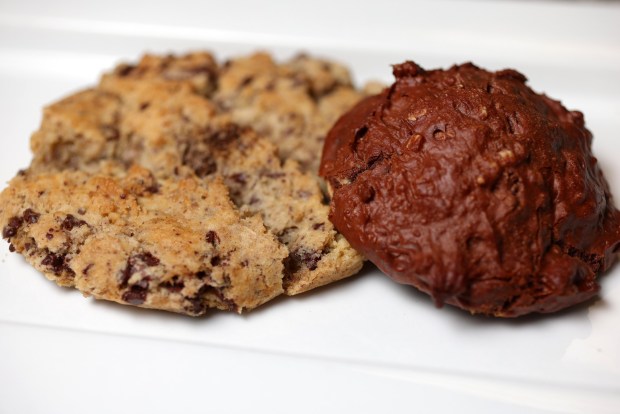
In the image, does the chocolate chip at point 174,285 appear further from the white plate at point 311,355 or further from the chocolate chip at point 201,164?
the chocolate chip at point 201,164

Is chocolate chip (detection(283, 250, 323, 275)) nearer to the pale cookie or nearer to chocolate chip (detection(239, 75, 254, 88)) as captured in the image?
the pale cookie

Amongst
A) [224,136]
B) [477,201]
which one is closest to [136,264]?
[224,136]

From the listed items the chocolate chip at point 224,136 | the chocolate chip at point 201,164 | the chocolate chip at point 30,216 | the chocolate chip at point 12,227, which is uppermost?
the chocolate chip at point 224,136

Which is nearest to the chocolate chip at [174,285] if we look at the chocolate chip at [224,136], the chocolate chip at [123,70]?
the chocolate chip at [224,136]

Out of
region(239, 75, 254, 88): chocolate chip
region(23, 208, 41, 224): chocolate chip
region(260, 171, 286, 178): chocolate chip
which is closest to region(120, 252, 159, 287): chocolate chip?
region(23, 208, 41, 224): chocolate chip

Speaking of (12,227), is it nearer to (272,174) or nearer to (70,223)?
(70,223)
